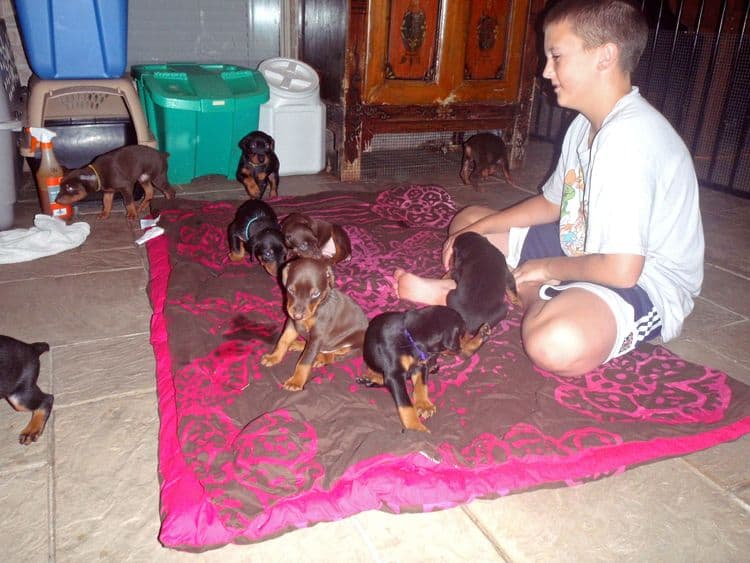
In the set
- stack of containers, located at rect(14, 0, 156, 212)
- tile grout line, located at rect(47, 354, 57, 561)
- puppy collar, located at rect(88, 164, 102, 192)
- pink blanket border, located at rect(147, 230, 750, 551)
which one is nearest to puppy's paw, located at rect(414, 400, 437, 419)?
pink blanket border, located at rect(147, 230, 750, 551)

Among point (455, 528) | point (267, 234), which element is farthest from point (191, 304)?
point (455, 528)

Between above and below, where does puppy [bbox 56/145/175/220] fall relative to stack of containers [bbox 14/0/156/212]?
below

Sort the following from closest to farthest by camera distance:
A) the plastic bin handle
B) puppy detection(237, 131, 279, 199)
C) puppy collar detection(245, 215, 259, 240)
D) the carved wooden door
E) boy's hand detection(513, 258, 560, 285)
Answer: boy's hand detection(513, 258, 560, 285) < puppy collar detection(245, 215, 259, 240) < the plastic bin handle < puppy detection(237, 131, 279, 199) < the carved wooden door

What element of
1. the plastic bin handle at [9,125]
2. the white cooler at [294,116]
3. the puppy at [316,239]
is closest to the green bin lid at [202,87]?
the white cooler at [294,116]

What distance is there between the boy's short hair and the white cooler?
3318 millimetres

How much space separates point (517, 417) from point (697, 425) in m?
0.65

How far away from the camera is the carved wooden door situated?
15.1ft

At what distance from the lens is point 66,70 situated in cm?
416

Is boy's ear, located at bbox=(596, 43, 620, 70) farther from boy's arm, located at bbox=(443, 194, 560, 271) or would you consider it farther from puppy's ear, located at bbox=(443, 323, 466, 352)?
puppy's ear, located at bbox=(443, 323, 466, 352)

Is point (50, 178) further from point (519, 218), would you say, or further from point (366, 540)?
point (366, 540)

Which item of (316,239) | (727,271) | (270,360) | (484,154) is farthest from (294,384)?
(484,154)

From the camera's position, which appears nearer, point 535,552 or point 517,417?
point 535,552

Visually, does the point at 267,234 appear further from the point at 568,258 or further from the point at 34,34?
the point at 34,34

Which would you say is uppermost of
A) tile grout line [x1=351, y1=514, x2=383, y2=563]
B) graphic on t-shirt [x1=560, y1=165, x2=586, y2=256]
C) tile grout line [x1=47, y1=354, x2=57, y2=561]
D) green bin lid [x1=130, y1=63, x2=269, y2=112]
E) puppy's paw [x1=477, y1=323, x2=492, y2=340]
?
green bin lid [x1=130, y1=63, x2=269, y2=112]
